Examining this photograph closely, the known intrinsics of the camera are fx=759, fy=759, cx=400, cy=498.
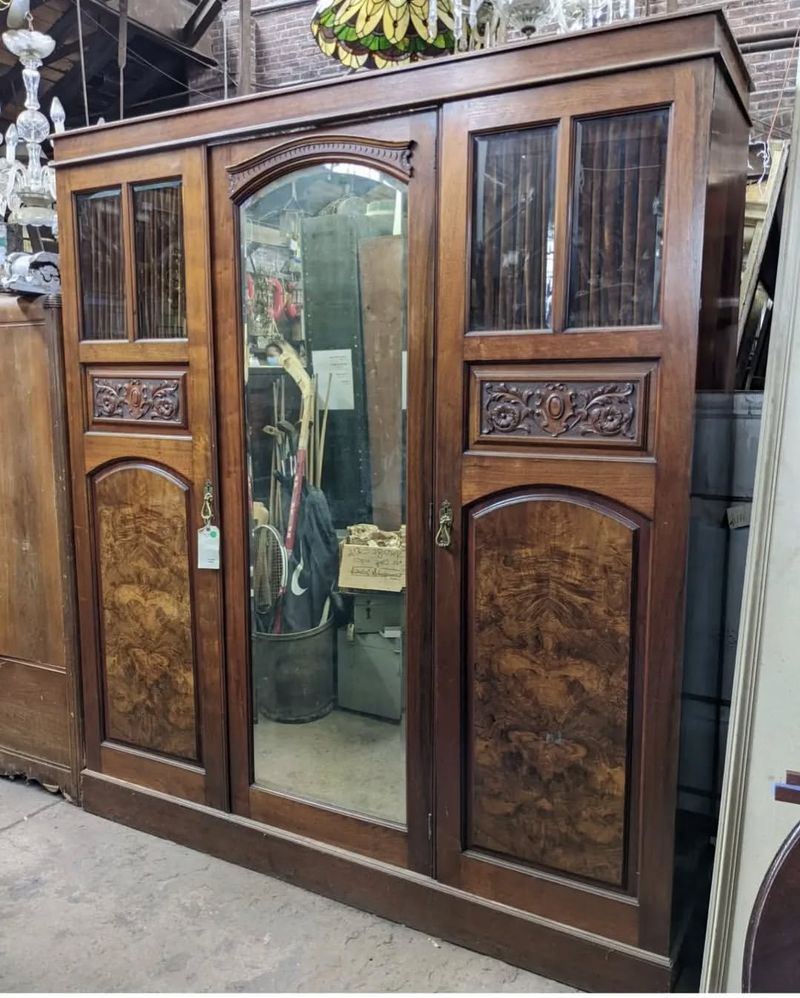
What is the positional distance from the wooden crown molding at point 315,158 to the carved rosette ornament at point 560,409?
1.79 feet

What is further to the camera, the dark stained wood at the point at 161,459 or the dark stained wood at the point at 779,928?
the dark stained wood at the point at 161,459

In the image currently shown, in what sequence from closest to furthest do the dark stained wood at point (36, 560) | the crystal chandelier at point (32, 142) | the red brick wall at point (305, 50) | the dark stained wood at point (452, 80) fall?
the dark stained wood at point (452, 80) < the dark stained wood at point (36, 560) < the crystal chandelier at point (32, 142) < the red brick wall at point (305, 50)

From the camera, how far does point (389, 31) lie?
1898 mm

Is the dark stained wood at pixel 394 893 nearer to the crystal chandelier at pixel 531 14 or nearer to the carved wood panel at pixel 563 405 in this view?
the carved wood panel at pixel 563 405

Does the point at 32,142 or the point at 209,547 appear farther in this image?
the point at 32,142

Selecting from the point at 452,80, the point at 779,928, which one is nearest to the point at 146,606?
the point at 452,80

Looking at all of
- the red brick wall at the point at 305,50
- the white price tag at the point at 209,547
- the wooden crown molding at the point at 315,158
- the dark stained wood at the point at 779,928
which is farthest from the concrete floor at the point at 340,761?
the red brick wall at the point at 305,50

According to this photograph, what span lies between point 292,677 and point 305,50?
4297mm

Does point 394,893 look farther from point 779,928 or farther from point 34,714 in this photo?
point 34,714

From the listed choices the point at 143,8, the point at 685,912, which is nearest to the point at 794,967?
the point at 685,912

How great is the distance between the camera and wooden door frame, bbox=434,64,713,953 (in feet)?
4.72

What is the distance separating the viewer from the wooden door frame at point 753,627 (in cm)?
142

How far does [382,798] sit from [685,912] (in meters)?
0.74

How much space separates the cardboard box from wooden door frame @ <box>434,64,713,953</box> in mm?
159
